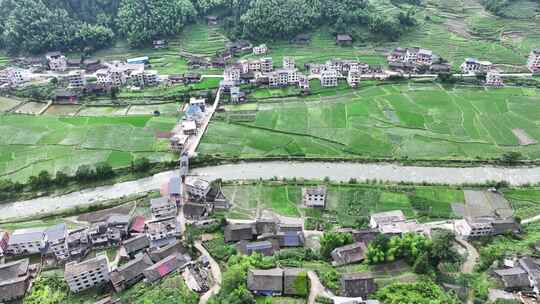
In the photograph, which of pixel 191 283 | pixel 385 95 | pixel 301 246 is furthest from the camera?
pixel 385 95

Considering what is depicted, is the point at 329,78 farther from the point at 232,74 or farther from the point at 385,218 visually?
the point at 385,218

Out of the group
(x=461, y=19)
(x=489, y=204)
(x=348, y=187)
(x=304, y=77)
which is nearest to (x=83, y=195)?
(x=348, y=187)

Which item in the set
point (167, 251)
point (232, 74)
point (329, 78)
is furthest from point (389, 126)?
point (167, 251)

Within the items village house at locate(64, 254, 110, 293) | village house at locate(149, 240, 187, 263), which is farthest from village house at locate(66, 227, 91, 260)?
village house at locate(149, 240, 187, 263)

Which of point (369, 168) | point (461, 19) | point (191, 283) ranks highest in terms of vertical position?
point (461, 19)

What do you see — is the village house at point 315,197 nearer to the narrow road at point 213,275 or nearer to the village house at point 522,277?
the narrow road at point 213,275

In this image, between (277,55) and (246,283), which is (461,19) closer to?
(277,55)

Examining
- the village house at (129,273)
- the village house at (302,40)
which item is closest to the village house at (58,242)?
the village house at (129,273)

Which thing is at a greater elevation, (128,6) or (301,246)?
(128,6)
